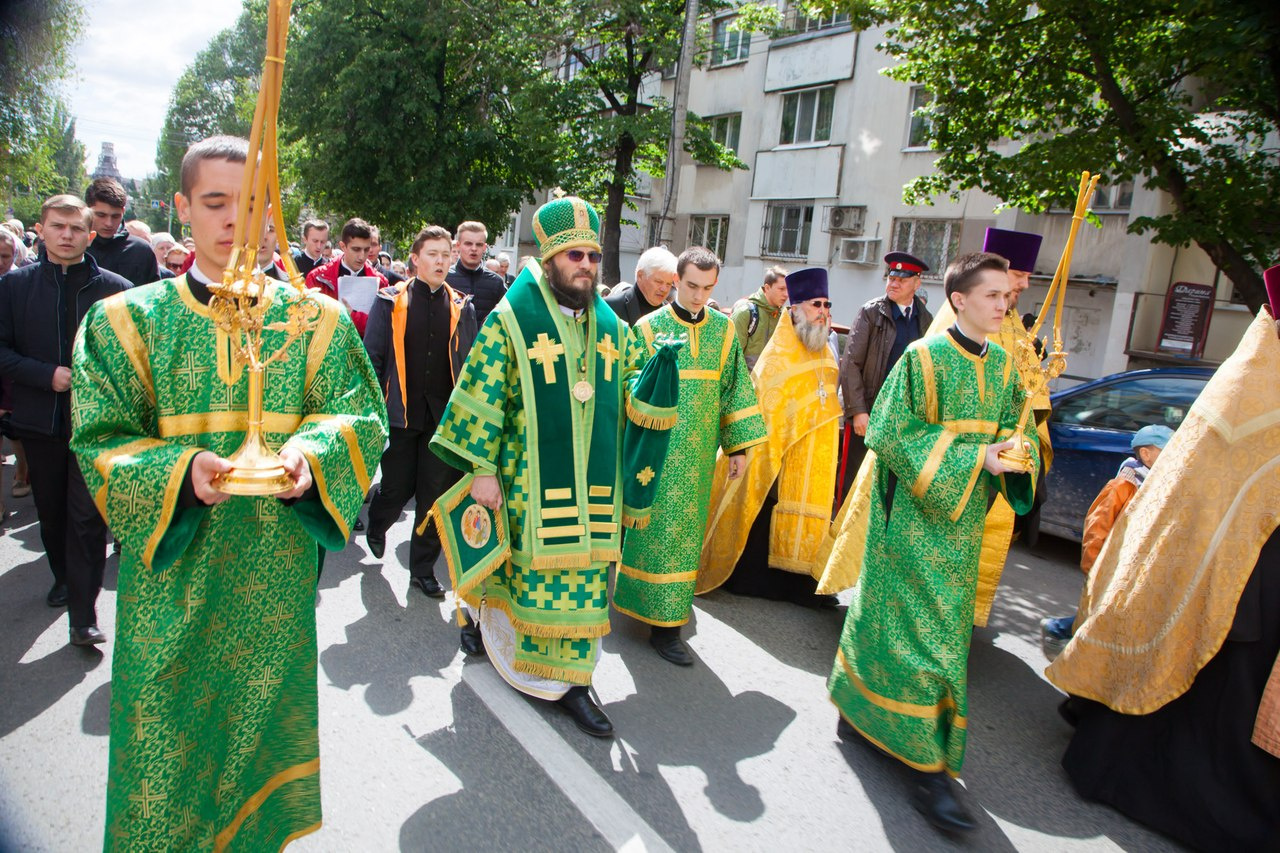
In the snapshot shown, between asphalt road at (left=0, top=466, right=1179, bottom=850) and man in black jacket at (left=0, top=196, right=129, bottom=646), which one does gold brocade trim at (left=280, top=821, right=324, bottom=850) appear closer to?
asphalt road at (left=0, top=466, right=1179, bottom=850)

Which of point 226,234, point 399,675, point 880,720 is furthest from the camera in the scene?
Result: point 399,675

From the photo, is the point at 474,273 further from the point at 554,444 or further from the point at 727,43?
the point at 727,43

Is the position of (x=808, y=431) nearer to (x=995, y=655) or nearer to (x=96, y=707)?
(x=995, y=655)

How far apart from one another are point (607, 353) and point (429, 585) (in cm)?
216

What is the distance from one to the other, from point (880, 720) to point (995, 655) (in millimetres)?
1911

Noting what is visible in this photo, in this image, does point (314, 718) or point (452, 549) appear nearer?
point (314, 718)

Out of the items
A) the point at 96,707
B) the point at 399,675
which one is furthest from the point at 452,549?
the point at 96,707

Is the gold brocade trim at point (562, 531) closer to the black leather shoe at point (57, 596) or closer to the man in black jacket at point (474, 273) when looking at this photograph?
the black leather shoe at point (57, 596)

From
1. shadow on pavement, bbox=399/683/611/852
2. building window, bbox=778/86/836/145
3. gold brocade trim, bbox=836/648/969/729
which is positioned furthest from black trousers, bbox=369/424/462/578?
building window, bbox=778/86/836/145

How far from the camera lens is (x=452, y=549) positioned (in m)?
3.64

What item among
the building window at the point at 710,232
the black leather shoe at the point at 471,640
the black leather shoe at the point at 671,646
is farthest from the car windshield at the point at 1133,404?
the building window at the point at 710,232

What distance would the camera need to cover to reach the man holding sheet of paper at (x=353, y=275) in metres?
7.10

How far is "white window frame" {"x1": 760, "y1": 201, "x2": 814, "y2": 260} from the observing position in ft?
77.5

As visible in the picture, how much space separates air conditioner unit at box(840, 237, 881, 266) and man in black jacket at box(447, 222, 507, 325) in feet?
53.2
